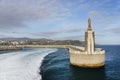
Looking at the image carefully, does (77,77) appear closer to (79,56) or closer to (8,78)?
(79,56)

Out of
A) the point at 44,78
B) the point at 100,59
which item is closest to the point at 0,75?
the point at 44,78

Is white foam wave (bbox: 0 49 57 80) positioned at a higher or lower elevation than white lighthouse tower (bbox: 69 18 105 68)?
lower

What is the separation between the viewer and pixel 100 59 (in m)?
41.1

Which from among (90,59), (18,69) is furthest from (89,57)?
(18,69)

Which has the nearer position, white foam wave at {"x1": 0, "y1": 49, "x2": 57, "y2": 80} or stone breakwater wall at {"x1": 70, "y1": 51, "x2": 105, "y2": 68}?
white foam wave at {"x1": 0, "y1": 49, "x2": 57, "y2": 80}

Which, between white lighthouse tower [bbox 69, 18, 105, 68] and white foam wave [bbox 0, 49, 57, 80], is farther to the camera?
white lighthouse tower [bbox 69, 18, 105, 68]

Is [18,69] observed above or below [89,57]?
below

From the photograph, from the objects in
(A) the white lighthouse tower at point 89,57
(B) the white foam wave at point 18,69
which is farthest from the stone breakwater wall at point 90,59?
(B) the white foam wave at point 18,69

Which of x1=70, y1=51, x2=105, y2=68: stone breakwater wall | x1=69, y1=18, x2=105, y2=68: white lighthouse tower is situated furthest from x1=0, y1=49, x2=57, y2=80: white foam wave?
x1=70, y1=51, x2=105, y2=68: stone breakwater wall

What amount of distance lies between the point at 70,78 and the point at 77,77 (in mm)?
1418

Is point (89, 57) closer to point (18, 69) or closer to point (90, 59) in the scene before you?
point (90, 59)

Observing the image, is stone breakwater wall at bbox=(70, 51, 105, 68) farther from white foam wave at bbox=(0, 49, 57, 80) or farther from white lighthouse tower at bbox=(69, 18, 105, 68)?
white foam wave at bbox=(0, 49, 57, 80)

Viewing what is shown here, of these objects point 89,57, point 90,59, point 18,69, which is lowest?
point 18,69

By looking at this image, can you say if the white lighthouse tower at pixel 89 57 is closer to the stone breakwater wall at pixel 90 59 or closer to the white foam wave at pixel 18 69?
the stone breakwater wall at pixel 90 59
